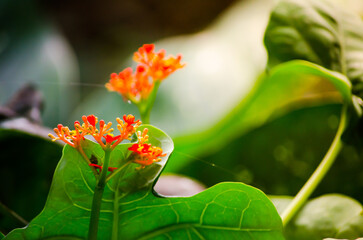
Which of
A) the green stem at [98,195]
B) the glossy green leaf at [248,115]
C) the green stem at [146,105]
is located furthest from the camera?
the glossy green leaf at [248,115]

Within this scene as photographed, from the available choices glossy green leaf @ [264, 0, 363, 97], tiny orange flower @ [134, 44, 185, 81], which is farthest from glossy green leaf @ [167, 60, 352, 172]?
tiny orange flower @ [134, 44, 185, 81]

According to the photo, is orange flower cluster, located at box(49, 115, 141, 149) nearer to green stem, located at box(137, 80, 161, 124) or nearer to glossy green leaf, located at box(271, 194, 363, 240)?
green stem, located at box(137, 80, 161, 124)

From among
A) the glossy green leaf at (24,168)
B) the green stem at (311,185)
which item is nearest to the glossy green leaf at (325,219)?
the green stem at (311,185)

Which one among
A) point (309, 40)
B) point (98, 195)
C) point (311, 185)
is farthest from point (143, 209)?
point (309, 40)

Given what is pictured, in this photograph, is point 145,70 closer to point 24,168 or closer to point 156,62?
point 156,62

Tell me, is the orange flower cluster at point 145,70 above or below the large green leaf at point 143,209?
above

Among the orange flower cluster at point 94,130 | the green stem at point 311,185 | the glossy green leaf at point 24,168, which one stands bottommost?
the green stem at point 311,185

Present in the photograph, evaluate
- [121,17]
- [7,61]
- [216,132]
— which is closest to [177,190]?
[216,132]

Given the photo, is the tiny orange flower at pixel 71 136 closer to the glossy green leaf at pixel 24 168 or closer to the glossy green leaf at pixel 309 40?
the glossy green leaf at pixel 24 168
